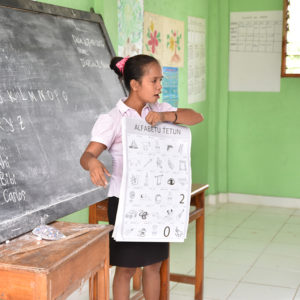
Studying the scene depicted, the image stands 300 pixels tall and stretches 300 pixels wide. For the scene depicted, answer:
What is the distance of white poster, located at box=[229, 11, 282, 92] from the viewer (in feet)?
18.6

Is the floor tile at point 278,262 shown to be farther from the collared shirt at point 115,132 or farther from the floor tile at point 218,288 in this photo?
the collared shirt at point 115,132

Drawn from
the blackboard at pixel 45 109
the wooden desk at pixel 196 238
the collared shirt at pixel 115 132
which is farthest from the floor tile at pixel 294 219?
the collared shirt at pixel 115 132

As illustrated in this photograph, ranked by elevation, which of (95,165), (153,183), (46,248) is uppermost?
(95,165)

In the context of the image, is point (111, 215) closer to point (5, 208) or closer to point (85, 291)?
point (5, 208)

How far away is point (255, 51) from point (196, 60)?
734 millimetres

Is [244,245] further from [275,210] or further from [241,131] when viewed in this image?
[241,131]

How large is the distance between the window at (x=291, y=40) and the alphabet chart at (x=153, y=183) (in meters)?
3.46

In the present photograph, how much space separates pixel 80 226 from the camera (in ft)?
6.96

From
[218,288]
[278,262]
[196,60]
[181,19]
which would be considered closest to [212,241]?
[278,262]

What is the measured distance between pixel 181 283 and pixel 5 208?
1.84 metres

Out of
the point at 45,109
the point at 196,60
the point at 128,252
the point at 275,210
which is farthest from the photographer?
the point at 275,210

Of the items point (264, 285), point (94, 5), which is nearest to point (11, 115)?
point (94, 5)

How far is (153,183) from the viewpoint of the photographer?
2.18m

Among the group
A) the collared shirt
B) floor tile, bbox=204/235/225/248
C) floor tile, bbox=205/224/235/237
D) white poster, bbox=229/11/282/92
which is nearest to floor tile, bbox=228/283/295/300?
floor tile, bbox=204/235/225/248
